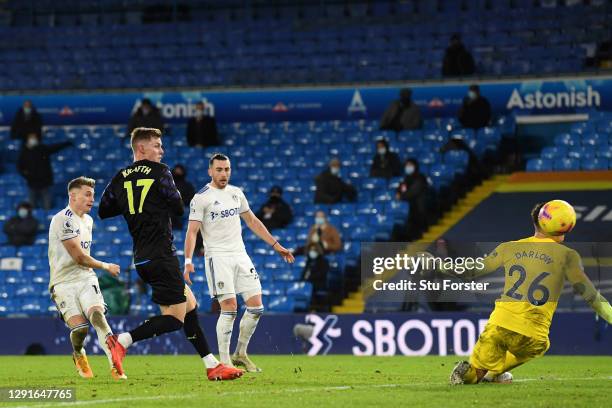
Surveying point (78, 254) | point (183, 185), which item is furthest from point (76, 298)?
point (183, 185)

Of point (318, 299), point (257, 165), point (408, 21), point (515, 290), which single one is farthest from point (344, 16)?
point (515, 290)

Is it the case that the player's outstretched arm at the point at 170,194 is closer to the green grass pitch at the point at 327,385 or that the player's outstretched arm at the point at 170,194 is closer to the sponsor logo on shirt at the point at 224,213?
the green grass pitch at the point at 327,385

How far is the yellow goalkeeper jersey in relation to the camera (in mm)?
10656

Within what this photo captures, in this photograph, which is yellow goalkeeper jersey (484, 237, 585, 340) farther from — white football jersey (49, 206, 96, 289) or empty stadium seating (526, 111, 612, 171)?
empty stadium seating (526, 111, 612, 171)

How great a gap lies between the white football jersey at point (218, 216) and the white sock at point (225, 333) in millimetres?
692

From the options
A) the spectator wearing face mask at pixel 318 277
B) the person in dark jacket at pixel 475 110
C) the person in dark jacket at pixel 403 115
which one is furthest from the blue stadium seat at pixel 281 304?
the person in dark jacket at pixel 475 110

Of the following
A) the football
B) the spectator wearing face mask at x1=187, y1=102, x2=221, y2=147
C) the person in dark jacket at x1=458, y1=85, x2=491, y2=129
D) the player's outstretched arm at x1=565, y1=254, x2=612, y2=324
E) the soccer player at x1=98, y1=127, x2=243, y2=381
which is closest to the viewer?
the player's outstretched arm at x1=565, y1=254, x2=612, y2=324

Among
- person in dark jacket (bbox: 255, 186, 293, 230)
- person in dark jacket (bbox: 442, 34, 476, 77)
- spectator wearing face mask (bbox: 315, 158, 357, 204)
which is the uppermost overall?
person in dark jacket (bbox: 442, 34, 476, 77)

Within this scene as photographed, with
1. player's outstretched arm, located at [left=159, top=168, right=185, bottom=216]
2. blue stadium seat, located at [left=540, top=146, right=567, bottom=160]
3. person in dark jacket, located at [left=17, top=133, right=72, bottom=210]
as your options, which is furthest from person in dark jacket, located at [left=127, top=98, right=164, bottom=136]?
player's outstretched arm, located at [left=159, top=168, right=185, bottom=216]

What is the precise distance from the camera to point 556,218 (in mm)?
10523

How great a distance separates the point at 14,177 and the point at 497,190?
1094cm

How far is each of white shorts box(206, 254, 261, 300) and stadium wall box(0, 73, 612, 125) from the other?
13479 mm

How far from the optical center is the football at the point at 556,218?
414 inches

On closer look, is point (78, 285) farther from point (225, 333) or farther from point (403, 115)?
point (403, 115)
